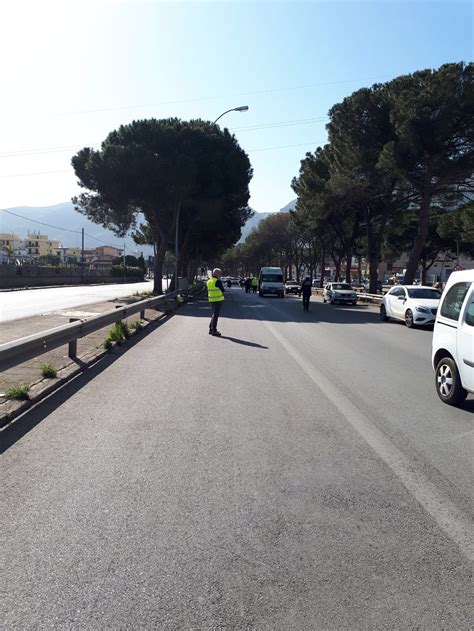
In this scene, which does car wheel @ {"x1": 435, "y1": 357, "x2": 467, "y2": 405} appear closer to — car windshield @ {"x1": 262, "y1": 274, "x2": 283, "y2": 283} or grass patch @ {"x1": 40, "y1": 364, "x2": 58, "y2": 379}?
grass patch @ {"x1": 40, "y1": 364, "x2": 58, "y2": 379}

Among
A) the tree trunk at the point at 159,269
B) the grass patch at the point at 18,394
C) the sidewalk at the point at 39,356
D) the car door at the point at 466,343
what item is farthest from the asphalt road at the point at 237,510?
the tree trunk at the point at 159,269

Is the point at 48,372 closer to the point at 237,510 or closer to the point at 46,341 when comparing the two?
the point at 46,341

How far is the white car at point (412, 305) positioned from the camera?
62.8ft

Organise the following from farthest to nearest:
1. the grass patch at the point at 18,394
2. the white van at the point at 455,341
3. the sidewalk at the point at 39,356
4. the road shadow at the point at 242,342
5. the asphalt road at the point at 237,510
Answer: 1. the road shadow at the point at 242,342
2. the sidewalk at the point at 39,356
3. the grass patch at the point at 18,394
4. the white van at the point at 455,341
5. the asphalt road at the point at 237,510

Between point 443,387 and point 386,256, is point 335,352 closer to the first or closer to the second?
point 443,387

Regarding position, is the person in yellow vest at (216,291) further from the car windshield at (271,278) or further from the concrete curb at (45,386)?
the car windshield at (271,278)

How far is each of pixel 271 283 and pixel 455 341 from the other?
38.7m

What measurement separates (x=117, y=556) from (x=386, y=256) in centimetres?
7470

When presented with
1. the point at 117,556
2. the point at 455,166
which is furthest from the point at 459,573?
the point at 455,166

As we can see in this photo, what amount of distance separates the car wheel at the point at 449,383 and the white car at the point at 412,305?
1151 centimetres

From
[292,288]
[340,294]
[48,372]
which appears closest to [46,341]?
[48,372]

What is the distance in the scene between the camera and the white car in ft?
62.8

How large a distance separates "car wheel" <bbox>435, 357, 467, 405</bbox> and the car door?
0.54ft

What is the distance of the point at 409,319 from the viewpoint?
19875mm
